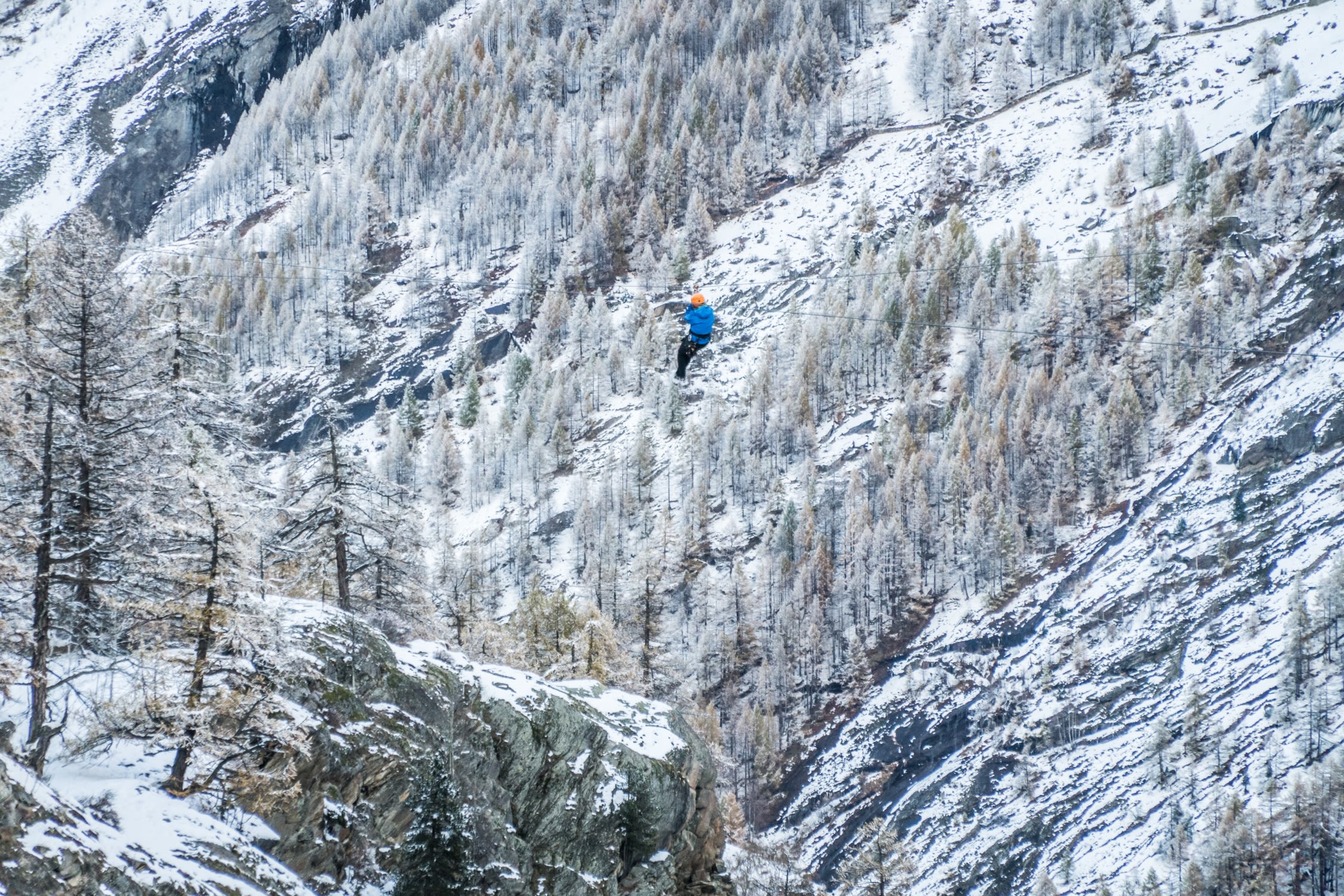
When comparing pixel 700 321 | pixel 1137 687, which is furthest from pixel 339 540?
pixel 1137 687

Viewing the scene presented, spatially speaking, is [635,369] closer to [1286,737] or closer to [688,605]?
[688,605]

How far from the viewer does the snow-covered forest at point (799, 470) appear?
70.9 ft

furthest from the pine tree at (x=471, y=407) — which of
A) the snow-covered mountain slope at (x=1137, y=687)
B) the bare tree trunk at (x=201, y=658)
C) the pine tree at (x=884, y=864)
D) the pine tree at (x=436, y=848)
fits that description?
the bare tree trunk at (x=201, y=658)

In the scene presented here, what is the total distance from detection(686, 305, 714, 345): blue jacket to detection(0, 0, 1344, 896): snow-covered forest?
10.9m

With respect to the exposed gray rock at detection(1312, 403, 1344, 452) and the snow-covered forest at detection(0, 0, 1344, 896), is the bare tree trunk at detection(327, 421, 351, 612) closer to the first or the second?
the snow-covered forest at detection(0, 0, 1344, 896)

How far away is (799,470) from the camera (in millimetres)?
127250

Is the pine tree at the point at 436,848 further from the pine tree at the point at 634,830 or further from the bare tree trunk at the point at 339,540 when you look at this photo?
the bare tree trunk at the point at 339,540

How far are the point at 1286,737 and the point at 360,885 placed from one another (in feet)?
236

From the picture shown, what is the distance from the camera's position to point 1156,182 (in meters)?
150

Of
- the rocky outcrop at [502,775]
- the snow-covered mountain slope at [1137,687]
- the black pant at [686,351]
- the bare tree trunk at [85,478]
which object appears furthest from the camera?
the snow-covered mountain slope at [1137,687]

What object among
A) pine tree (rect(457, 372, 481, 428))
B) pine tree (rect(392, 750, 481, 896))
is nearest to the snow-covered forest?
pine tree (rect(392, 750, 481, 896))

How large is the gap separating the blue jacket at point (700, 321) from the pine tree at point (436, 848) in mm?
14824

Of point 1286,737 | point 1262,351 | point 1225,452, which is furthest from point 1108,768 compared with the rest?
point 1262,351

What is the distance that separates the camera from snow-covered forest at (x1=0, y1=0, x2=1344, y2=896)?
21.6 meters
